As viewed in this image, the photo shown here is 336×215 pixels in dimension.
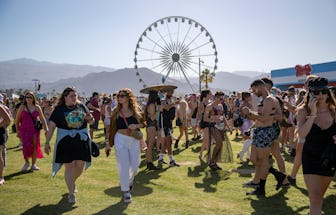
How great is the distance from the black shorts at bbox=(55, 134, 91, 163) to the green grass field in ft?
2.50

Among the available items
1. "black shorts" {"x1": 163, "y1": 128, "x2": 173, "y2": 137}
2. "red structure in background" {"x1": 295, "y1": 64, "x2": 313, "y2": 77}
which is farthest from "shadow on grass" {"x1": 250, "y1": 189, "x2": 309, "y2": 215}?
"red structure in background" {"x1": 295, "y1": 64, "x2": 313, "y2": 77}

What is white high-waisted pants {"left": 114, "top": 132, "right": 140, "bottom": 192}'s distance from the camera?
527cm

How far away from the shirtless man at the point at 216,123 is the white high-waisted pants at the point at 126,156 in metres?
2.64

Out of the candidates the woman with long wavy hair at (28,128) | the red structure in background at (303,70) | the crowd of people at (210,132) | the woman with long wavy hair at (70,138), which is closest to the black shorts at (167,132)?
the crowd of people at (210,132)

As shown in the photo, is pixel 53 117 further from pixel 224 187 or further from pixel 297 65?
pixel 297 65

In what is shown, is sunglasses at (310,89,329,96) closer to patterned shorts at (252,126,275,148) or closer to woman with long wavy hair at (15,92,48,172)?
patterned shorts at (252,126,275,148)

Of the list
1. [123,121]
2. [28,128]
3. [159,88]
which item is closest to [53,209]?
[123,121]

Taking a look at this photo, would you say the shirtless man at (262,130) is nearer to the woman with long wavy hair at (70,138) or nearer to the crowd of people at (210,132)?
the crowd of people at (210,132)

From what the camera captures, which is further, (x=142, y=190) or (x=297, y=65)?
(x=297, y=65)

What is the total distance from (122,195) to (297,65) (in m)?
38.4

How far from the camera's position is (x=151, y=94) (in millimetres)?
7664

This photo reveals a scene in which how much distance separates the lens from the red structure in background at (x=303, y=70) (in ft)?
125

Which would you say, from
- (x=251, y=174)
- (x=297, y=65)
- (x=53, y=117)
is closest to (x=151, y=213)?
(x=53, y=117)

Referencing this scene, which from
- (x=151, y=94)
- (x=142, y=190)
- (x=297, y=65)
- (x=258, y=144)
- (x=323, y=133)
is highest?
(x=297, y=65)
